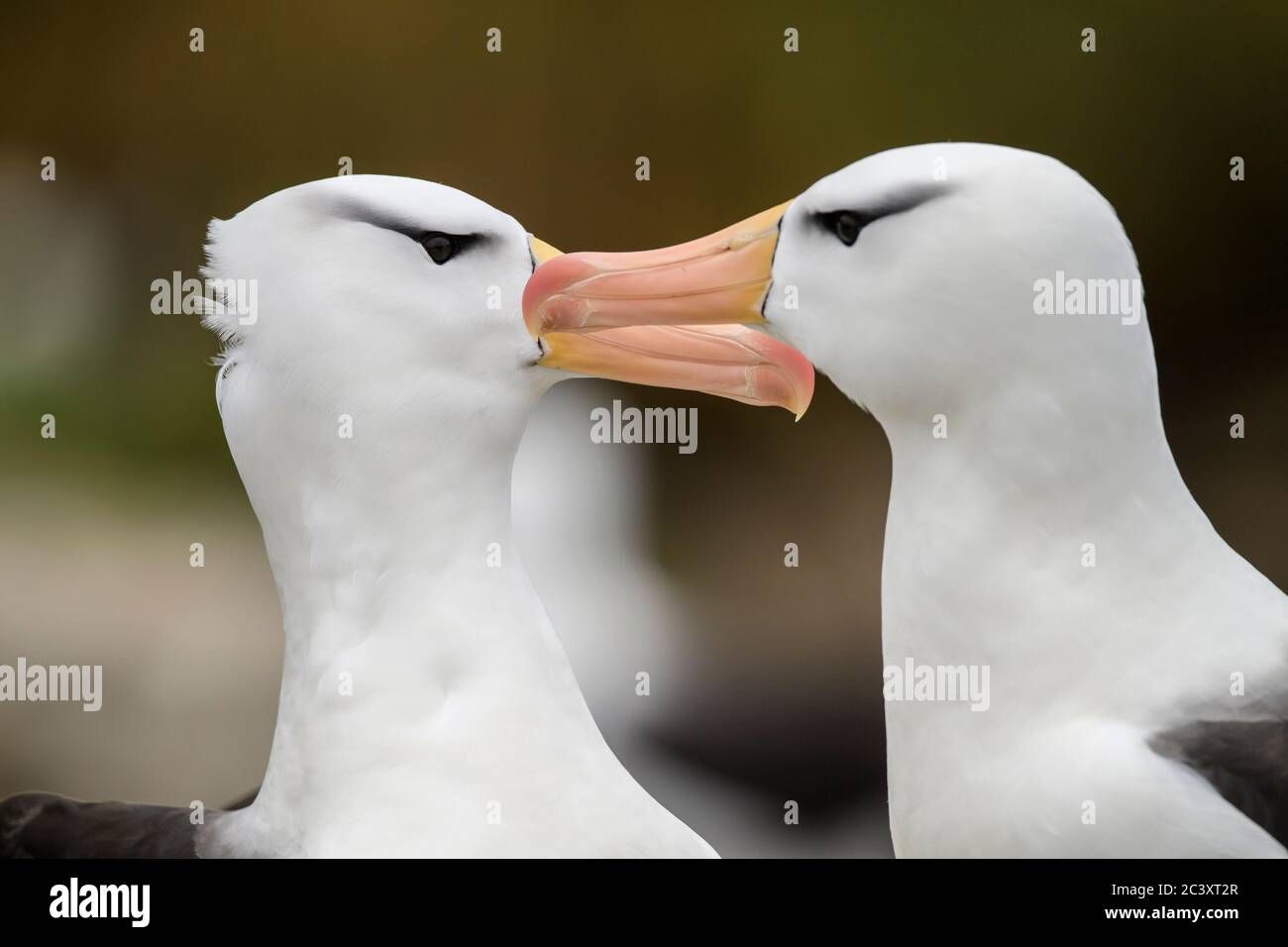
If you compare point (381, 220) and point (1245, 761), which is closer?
point (1245, 761)

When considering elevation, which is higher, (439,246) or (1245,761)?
(439,246)

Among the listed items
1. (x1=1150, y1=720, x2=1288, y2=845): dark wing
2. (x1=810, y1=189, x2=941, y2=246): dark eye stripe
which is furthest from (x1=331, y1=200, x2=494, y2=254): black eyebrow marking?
(x1=1150, y1=720, x2=1288, y2=845): dark wing

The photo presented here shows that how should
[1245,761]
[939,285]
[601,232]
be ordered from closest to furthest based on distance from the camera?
[1245,761] → [939,285] → [601,232]

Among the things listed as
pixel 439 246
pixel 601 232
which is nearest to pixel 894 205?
pixel 439 246

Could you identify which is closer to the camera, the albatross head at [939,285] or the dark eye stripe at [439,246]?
the albatross head at [939,285]

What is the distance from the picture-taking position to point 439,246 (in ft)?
7.60

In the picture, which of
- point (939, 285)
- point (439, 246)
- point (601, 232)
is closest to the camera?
point (939, 285)

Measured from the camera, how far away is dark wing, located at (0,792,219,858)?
7.93 feet

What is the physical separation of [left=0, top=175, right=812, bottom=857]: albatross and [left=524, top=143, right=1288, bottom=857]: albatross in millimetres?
443

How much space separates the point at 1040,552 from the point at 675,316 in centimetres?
61

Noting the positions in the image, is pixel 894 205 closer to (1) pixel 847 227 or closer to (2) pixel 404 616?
(1) pixel 847 227

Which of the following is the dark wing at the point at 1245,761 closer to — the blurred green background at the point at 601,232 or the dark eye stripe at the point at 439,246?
the blurred green background at the point at 601,232

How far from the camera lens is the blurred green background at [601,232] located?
2768 millimetres

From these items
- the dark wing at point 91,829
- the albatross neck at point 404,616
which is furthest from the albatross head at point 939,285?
the dark wing at point 91,829
